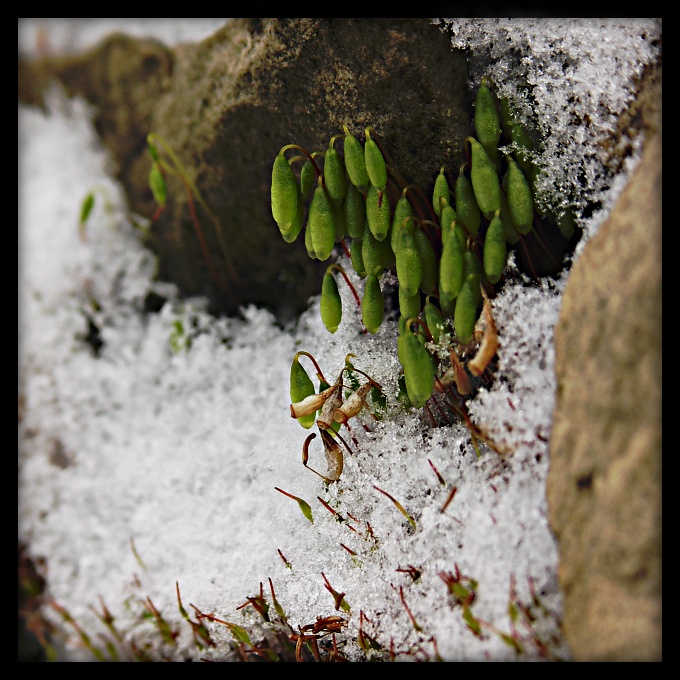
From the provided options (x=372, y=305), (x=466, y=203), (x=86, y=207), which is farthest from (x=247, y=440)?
(x=86, y=207)

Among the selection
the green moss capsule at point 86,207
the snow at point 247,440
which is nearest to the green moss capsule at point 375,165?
the snow at point 247,440

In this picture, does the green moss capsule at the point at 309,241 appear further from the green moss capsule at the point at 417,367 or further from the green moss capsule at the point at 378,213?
the green moss capsule at the point at 417,367

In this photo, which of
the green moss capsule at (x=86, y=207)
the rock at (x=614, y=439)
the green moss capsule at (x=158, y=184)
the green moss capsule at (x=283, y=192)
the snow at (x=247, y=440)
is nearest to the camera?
the rock at (x=614, y=439)

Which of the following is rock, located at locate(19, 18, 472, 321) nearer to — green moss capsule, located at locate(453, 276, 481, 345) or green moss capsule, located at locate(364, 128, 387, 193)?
green moss capsule, located at locate(364, 128, 387, 193)

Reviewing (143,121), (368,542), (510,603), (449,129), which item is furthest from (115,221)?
(510,603)

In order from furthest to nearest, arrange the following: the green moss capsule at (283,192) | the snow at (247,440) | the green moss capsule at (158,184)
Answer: the green moss capsule at (158,184)
the green moss capsule at (283,192)
the snow at (247,440)

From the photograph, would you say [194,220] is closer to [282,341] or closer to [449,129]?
[282,341]

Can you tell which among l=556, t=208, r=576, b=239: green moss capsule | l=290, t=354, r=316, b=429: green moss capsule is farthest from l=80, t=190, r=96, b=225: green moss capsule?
l=556, t=208, r=576, b=239: green moss capsule

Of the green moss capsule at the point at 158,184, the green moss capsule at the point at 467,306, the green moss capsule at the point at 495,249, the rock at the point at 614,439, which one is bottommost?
the rock at the point at 614,439
